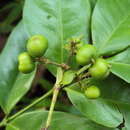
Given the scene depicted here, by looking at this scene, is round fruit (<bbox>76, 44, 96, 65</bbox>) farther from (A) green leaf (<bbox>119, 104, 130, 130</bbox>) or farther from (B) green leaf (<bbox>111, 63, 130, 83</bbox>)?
(A) green leaf (<bbox>119, 104, 130, 130</bbox>)

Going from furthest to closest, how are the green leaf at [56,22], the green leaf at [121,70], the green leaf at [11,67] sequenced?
the green leaf at [11,67]
the green leaf at [56,22]
the green leaf at [121,70]

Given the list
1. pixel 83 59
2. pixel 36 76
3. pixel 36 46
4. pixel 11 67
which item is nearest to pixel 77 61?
pixel 83 59

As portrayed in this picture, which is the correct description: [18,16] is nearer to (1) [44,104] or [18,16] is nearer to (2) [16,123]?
(1) [44,104]

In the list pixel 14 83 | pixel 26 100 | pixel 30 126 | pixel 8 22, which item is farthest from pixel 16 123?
pixel 8 22

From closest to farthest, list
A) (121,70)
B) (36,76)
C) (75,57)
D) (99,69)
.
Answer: (99,69), (121,70), (75,57), (36,76)

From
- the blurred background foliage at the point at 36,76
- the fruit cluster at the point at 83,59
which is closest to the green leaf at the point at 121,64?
the fruit cluster at the point at 83,59

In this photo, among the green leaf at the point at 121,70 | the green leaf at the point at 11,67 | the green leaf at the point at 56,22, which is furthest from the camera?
the green leaf at the point at 11,67

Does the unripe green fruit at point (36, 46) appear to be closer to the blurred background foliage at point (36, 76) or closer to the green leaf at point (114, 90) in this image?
the green leaf at point (114, 90)

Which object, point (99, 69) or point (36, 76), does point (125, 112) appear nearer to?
point (99, 69)
